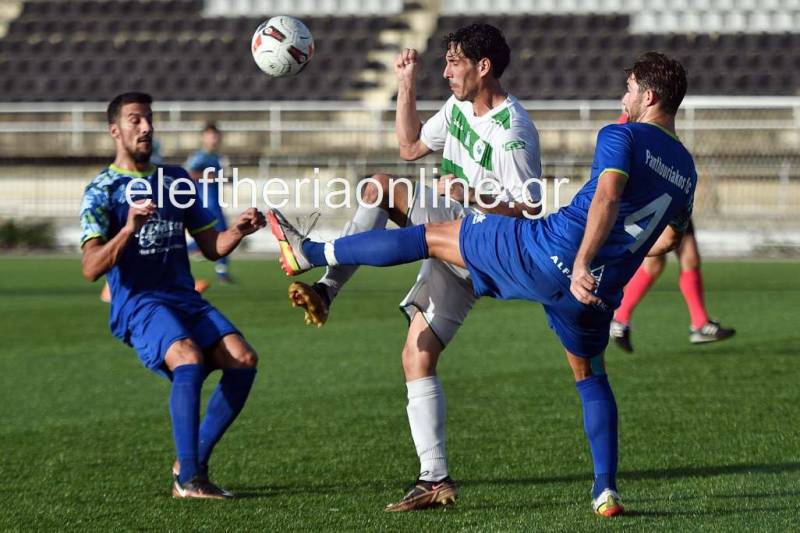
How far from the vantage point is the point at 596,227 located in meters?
4.54

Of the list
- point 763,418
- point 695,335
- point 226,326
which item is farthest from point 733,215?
point 226,326

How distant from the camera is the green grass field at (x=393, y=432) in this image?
5.05 meters

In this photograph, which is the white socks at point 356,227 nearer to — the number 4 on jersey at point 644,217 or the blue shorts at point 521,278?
the blue shorts at point 521,278

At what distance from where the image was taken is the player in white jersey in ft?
17.0

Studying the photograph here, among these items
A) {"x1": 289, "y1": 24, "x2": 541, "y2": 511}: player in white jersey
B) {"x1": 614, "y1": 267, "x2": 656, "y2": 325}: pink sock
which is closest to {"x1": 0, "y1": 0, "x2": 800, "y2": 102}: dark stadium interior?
{"x1": 614, "y1": 267, "x2": 656, "y2": 325}: pink sock

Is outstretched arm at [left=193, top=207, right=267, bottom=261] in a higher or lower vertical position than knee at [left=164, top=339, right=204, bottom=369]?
higher

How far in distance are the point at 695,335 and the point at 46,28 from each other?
21.3 metres

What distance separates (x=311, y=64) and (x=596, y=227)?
2156cm

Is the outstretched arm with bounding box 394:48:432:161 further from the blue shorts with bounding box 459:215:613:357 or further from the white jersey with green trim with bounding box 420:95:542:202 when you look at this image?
the blue shorts with bounding box 459:215:613:357

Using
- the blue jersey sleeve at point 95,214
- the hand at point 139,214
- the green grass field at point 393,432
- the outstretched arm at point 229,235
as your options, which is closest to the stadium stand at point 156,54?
the green grass field at point 393,432

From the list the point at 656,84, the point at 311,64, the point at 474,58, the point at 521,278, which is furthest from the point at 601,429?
the point at 311,64

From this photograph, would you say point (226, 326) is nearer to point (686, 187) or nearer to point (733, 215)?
point (686, 187)

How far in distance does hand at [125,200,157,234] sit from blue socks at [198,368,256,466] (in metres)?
0.77

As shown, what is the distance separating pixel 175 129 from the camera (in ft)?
74.6
